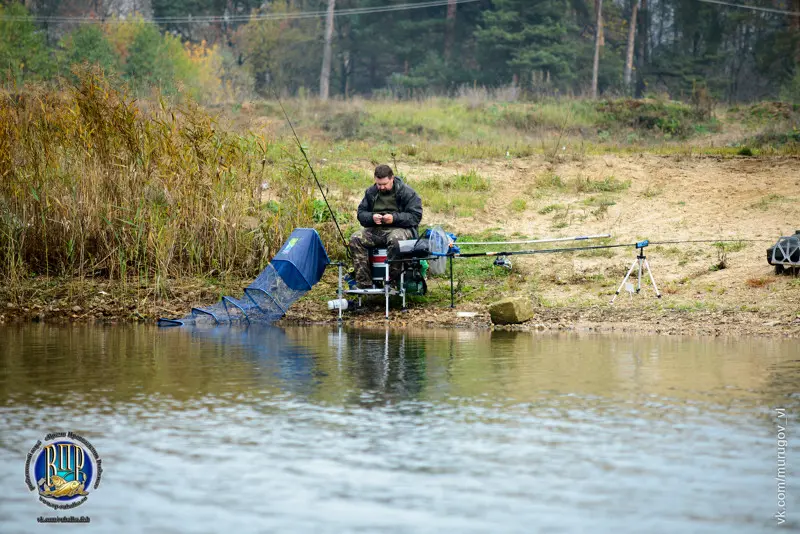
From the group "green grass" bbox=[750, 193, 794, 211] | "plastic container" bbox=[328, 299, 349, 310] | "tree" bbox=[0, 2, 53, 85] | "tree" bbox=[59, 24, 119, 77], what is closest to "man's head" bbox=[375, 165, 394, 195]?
"plastic container" bbox=[328, 299, 349, 310]

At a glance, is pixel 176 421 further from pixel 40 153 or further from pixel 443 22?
pixel 443 22

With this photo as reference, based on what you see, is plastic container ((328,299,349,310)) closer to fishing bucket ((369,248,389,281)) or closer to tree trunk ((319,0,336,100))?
fishing bucket ((369,248,389,281))

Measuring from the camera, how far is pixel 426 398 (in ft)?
28.4

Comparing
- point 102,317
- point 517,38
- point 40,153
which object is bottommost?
point 102,317

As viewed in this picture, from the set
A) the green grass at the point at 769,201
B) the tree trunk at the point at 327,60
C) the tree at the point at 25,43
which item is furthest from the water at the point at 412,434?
the tree trunk at the point at 327,60

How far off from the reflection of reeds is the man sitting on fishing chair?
1.73 meters

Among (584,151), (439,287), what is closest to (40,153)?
(439,287)

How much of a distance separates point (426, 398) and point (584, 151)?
16627mm

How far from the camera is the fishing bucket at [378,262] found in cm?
1507

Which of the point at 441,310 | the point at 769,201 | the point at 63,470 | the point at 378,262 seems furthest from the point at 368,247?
the point at 63,470

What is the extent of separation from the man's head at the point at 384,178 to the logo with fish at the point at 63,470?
27.5ft

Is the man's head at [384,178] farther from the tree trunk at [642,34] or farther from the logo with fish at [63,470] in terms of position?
the tree trunk at [642,34]

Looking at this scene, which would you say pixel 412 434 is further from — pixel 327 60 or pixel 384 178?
pixel 327 60

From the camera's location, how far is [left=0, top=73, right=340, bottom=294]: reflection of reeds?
15930mm
